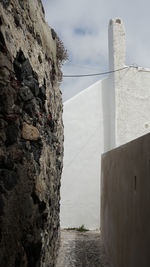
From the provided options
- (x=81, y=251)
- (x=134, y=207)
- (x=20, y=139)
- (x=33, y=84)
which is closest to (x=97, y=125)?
(x=81, y=251)

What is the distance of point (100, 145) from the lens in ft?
28.7

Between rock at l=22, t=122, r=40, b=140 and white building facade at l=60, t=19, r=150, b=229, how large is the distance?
5.86 metres

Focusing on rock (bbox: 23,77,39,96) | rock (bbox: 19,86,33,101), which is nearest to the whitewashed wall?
rock (bbox: 23,77,39,96)

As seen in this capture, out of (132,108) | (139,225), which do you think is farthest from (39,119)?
(132,108)

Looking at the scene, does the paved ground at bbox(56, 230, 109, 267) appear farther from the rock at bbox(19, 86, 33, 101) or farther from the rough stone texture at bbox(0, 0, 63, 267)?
the rock at bbox(19, 86, 33, 101)

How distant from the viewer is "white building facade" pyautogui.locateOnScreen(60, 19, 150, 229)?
840 cm

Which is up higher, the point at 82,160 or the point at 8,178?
the point at 82,160

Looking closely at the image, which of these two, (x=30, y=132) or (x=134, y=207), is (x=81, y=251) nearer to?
(x=134, y=207)

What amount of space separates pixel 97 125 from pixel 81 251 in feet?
13.8

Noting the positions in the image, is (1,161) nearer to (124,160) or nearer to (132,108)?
(124,160)

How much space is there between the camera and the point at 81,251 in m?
5.86

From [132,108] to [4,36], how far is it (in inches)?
285

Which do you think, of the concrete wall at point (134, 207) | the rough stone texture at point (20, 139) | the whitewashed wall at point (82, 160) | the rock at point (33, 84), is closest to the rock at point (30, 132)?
the rough stone texture at point (20, 139)

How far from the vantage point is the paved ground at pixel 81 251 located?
5.02 metres
